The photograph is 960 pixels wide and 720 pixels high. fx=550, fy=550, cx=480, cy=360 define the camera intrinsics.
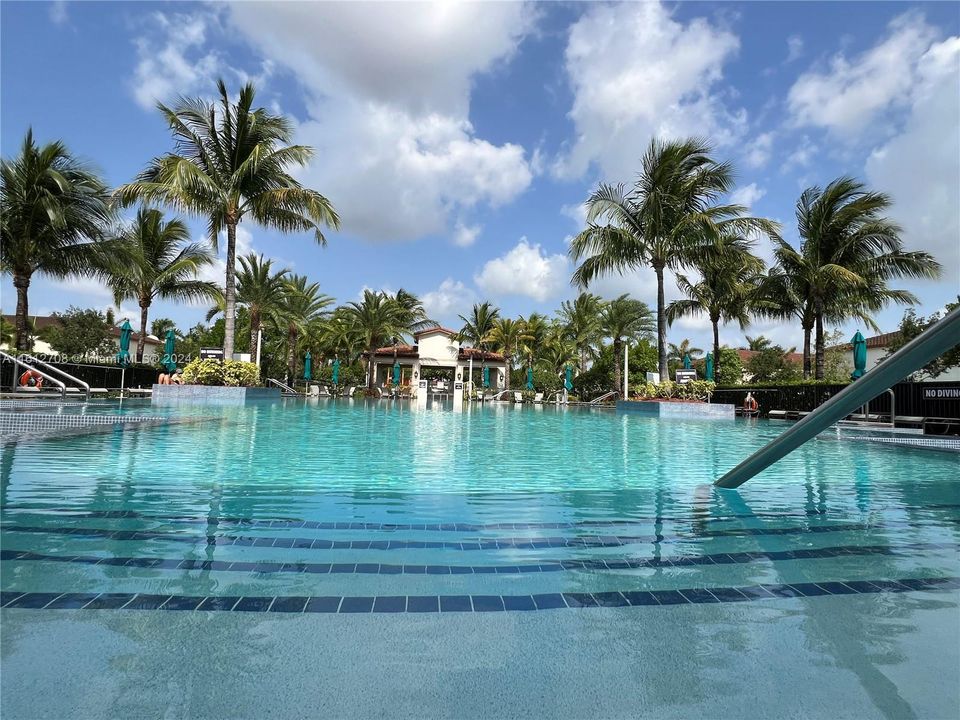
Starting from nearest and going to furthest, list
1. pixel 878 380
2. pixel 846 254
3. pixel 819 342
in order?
pixel 878 380 < pixel 846 254 < pixel 819 342

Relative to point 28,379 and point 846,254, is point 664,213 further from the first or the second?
point 28,379

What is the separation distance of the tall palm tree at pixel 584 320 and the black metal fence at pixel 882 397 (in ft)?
49.6

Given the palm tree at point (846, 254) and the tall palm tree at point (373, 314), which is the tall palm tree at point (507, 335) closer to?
the tall palm tree at point (373, 314)

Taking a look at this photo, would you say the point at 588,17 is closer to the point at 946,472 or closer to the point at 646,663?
the point at 946,472

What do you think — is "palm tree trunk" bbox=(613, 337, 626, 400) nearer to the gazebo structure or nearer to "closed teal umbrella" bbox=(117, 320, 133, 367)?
the gazebo structure

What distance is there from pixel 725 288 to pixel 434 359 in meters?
25.4

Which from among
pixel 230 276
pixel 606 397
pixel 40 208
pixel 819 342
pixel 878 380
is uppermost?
pixel 40 208

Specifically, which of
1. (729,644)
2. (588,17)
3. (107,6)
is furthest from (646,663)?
(588,17)

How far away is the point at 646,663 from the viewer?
1.84 m

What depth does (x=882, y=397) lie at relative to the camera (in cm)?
1619

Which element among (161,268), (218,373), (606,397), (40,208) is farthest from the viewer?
(606,397)

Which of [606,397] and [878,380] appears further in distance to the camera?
[606,397]

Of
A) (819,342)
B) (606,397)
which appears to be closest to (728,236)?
→ (819,342)

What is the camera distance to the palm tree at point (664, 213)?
65.8 feet
